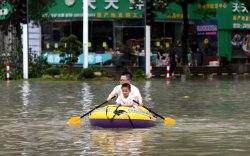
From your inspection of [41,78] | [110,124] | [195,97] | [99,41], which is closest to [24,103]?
[195,97]

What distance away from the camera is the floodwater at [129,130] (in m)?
12.3


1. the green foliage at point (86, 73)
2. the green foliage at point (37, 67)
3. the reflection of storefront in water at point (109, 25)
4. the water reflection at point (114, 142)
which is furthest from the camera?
the reflection of storefront in water at point (109, 25)

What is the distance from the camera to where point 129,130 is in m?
15.3

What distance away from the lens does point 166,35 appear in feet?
174

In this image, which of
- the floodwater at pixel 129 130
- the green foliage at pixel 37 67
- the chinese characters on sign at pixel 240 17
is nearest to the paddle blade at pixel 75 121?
the floodwater at pixel 129 130

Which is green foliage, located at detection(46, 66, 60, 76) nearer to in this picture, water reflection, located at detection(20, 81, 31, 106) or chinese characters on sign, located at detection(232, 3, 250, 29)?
water reflection, located at detection(20, 81, 31, 106)

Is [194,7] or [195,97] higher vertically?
[194,7]

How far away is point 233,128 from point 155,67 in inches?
1245

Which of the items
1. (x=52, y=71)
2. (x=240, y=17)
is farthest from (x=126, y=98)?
(x=240, y=17)

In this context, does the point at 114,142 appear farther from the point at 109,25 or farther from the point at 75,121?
the point at 109,25

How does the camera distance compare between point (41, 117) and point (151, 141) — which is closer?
point (151, 141)

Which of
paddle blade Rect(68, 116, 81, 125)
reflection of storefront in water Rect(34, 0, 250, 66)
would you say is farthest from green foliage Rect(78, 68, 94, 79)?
paddle blade Rect(68, 116, 81, 125)

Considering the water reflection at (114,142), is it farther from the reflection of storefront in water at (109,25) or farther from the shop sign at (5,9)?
the reflection of storefront in water at (109,25)

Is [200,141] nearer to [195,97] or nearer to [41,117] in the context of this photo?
[41,117]
